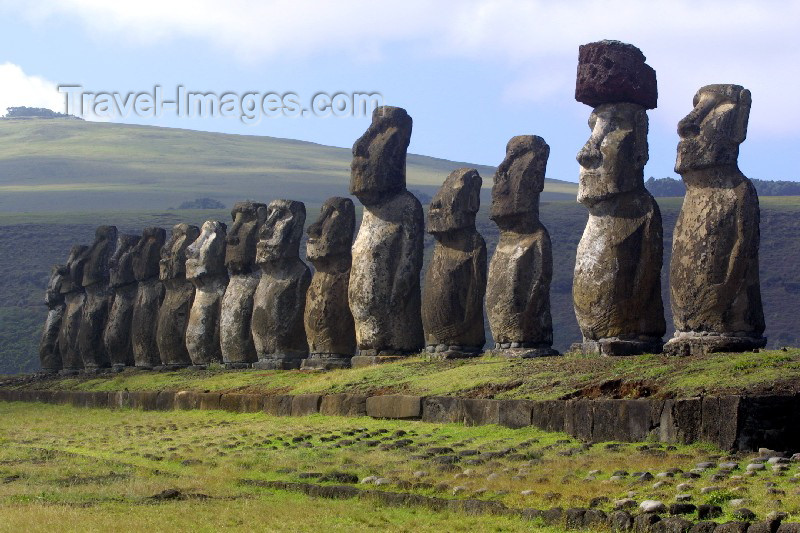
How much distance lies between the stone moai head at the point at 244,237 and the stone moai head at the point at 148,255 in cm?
355

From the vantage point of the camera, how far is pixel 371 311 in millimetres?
20641

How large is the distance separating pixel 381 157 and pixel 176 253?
7.20 m

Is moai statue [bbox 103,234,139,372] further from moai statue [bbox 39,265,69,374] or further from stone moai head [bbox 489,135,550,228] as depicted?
stone moai head [bbox 489,135,550,228]

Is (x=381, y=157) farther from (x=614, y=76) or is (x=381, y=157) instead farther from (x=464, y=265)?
(x=614, y=76)

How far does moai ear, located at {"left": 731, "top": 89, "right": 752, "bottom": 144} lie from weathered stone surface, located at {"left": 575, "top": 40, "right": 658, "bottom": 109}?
4.74ft

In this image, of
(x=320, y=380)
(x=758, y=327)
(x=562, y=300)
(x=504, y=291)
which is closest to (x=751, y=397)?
(x=758, y=327)

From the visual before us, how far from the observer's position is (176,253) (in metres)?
27.0

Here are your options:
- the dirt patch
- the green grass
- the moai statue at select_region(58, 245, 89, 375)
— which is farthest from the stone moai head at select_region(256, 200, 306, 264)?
the dirt patch

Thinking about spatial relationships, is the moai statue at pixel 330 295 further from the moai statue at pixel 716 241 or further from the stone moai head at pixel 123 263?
the stone moai head at pixel 123 263

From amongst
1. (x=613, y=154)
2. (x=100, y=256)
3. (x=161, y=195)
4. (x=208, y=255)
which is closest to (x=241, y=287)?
(x=208, y=255)

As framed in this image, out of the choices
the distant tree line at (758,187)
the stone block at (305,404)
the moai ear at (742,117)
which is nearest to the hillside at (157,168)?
the distant tree line at (758,187)

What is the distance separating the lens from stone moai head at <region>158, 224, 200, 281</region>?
26.9 metres

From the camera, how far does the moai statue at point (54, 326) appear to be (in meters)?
32.5

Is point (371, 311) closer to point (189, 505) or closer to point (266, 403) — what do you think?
point (266, 403)
